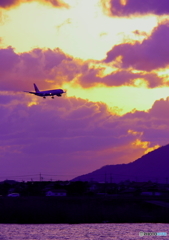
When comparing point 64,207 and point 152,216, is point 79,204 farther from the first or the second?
point 152,216

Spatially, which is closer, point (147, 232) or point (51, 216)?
point (147, 232)

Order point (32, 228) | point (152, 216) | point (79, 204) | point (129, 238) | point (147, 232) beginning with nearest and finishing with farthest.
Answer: point (129, 238), point (147, 232), point (32, 228), point (152, 216), point (79, 204)

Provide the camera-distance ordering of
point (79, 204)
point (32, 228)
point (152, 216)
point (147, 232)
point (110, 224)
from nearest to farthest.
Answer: point (147, 232) < point (32, 228) < point (110, 224) < point (152, 216) < point (79, 204)

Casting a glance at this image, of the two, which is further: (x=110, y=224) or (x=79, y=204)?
(x=79, y=204)

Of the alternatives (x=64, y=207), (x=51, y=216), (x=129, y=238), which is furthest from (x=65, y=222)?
(x=129, y=238)

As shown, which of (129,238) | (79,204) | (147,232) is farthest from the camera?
(79,204)

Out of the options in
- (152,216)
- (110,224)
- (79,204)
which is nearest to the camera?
(110,224)

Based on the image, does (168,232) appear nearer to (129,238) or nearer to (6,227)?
(129,238)

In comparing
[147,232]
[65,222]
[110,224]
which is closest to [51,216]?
[65,222]

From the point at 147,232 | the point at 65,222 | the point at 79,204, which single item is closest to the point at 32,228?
the point at 65,222
